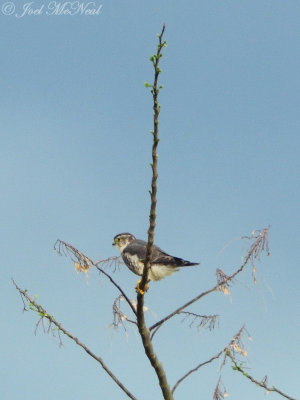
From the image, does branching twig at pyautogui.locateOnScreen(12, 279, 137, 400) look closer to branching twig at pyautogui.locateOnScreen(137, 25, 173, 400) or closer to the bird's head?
branching twig at pyautogui.locateOnScreen(137, 25, 173, 400)

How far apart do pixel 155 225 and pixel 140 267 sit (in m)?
3.98

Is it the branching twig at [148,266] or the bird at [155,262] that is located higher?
the bird at [155,262]

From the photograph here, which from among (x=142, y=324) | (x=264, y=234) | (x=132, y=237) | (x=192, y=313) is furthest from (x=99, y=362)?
(x=132, y=237)

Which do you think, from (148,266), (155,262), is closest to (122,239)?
(155,262)

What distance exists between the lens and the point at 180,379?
7.03 m

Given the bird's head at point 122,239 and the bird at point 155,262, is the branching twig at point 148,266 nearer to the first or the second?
the bird at point 155,262

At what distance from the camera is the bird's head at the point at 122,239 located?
12664 millimetres

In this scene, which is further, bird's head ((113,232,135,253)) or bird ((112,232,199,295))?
bird's head ((113,232,135,253))

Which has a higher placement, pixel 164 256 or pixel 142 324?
pixel 164 256

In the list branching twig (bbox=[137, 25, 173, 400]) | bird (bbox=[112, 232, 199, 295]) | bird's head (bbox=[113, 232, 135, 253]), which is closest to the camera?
branching twig (bbox=[137, 25, 173, 400])

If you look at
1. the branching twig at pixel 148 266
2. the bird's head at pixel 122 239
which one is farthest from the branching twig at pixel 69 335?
the bird's head at pixel 122 239

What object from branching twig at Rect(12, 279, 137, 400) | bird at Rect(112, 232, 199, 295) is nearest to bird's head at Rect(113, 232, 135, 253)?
bird at Rect(112, 232, 199, 295)

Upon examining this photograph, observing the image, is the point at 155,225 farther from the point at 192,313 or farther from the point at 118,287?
the point at 192,313

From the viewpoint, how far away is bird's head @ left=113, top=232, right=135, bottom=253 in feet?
41.5
